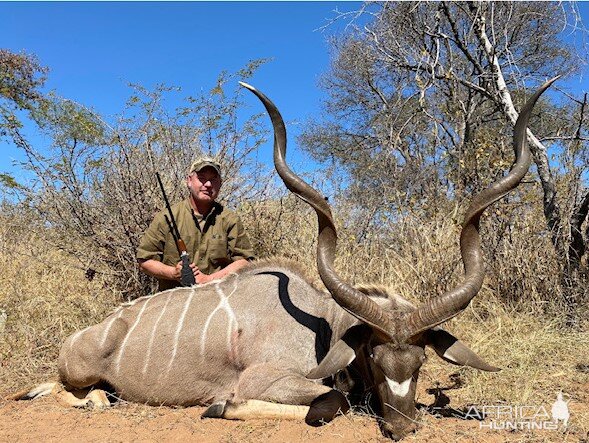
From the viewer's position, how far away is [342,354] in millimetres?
2506

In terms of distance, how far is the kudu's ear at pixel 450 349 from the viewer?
98.7 inches

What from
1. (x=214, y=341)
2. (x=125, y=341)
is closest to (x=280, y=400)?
(x=214, y=341)

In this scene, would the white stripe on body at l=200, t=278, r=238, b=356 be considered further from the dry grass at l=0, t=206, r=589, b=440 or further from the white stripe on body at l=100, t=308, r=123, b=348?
the dry grass at l=0, t=206, r=589, b=440

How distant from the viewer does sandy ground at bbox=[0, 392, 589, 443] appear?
2355mm

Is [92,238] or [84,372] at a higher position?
[92,238]

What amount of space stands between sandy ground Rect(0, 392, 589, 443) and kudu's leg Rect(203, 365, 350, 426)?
44mm

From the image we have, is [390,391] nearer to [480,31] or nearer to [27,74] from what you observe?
[480,31]

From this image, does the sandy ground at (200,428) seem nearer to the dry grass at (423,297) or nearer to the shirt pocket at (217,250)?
the dry grass at (423,297)

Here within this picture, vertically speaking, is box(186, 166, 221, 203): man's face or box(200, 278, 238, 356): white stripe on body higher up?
box(186, 166, 221, 203): man's face

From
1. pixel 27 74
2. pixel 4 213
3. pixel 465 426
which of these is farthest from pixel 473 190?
pixel 27 74

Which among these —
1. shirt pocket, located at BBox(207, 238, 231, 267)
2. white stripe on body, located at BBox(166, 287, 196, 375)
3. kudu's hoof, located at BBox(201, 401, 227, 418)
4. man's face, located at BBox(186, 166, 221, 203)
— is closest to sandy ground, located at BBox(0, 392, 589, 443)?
kudu's hoof, located at BBox(201, 401, 227, 418)

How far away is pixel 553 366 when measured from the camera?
322cm

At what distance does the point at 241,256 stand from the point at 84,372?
1.28 metres

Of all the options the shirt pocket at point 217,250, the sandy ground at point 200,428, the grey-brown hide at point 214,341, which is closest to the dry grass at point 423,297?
the sandy ground at point 200,428
